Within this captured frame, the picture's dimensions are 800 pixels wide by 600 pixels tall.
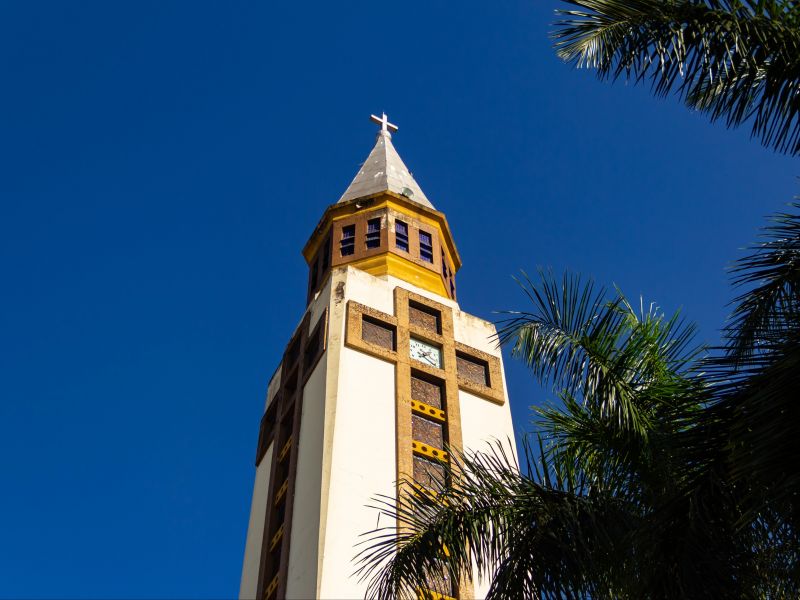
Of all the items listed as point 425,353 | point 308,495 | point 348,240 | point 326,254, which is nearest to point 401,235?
point 348,240

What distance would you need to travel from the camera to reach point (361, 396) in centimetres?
3025

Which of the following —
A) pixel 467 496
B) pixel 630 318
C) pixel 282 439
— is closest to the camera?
pixel 467 496

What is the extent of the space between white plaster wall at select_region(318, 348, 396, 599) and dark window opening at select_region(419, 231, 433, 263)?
9.48m

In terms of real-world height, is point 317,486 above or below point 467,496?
above

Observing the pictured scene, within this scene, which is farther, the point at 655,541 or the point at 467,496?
the point at 467,496

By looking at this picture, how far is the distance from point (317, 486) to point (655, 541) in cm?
1859

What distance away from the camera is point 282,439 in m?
33.4

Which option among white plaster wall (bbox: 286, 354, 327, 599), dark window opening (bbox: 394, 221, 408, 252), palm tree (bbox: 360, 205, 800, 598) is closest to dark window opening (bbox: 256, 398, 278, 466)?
white plaster wall (bbox: 286, 354, 327, 599)

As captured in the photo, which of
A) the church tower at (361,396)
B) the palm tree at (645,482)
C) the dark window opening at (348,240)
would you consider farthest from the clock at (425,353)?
the palm tree at (645,482)

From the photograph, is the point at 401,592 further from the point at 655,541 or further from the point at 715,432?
the point at 715,432

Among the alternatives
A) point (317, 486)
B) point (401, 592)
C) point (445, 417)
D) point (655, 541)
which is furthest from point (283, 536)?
point (655, 541)

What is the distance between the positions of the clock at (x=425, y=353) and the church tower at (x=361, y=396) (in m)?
0.05

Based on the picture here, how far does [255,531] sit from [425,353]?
8.13 m

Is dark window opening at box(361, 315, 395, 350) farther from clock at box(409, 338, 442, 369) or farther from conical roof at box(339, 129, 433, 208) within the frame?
conical roof at box(339, 129, 433, 208)
